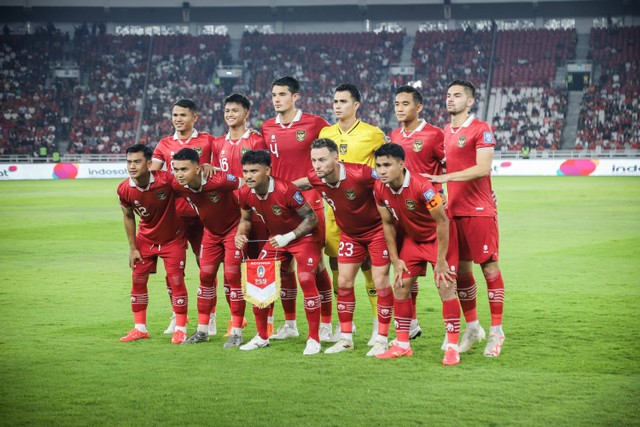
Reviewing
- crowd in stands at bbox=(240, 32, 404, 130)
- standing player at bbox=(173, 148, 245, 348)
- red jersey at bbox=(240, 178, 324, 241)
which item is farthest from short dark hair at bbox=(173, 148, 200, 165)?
crowd in stands at bbox=(240, 32, 404, 130)

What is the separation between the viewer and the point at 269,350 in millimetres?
7699

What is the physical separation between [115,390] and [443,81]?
4924 centimetres

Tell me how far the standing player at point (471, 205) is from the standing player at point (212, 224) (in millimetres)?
2169

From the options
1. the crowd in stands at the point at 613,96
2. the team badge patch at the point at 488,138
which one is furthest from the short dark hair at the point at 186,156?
the crowd in stands at the point at 613,96

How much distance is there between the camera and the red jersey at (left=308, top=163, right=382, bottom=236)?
7574mm

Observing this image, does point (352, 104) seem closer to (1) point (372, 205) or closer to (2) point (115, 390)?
(1) point (372, 205)

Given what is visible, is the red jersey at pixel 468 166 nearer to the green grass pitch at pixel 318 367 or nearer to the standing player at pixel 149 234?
the green grass pitch at pixel 318 367

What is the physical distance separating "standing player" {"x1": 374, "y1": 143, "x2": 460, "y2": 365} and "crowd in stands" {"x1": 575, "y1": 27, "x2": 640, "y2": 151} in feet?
127

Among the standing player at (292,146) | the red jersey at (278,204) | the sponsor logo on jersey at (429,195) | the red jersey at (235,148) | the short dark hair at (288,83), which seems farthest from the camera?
the red jersey at (235,148)

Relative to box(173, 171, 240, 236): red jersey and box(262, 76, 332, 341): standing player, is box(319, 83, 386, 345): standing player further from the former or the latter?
box(173, 171, 240, 236): red jersey

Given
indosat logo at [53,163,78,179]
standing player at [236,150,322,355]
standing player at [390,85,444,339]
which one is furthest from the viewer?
indosat logo at [53,163,78,179]

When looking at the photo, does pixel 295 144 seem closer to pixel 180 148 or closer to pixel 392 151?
pixel 180 148

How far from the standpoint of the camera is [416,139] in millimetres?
7949

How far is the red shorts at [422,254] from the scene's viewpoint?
7316mm
